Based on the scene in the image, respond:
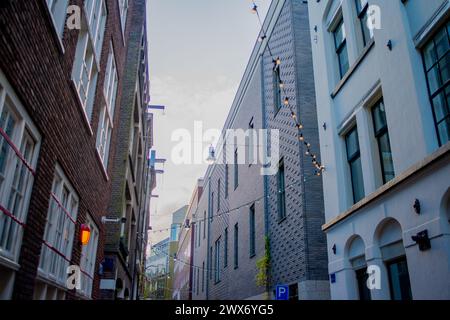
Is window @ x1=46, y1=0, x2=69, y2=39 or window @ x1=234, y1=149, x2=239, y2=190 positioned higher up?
window @ x1=234, y1=149, x2=239, y2=190

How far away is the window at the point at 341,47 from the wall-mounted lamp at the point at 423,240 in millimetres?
4926

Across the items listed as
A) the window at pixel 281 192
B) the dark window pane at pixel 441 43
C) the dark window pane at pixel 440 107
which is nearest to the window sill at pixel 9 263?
the dark window pane at pixel 440 107

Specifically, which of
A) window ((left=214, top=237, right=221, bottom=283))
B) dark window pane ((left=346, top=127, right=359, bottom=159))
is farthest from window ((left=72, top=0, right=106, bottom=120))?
window ((left=214, top=237, right=221, bottom=283))

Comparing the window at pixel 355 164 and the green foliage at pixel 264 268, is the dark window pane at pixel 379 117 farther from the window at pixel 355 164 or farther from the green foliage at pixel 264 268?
the green foliage at pixel 264 268

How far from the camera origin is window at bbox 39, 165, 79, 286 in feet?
20.5

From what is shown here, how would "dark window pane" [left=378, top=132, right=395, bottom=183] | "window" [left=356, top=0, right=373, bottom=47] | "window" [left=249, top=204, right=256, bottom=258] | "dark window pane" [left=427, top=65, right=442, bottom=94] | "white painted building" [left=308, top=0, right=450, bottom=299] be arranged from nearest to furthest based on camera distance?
"white painted building" [left=308, top=0, right=450, bottom=299]
"dark window pane" [left=427, top=65, right=442, bottom=94]
"dark window pane" [left=378, top=132, right=395, bottom=183]
"window" [left=356, top=0, right=373, bottom=47]
"window" [left=249, top=204, right=256, bottom=258]

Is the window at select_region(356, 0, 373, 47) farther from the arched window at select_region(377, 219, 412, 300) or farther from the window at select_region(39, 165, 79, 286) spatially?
the window at select_region(39, 165, 79, 286)

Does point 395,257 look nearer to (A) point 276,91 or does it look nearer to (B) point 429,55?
(B) point 429,55

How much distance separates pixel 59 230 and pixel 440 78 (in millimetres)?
6322

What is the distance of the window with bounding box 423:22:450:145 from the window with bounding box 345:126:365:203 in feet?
8.64

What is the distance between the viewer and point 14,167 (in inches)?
180

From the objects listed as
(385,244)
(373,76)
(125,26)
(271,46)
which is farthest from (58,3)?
(271,46)

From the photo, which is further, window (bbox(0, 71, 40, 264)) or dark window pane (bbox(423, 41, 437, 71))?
dark window pane (bbox(423, 41, 437, 71))

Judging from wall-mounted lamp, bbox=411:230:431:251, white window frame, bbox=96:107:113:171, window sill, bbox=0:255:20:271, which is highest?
white window frame, bbox=96:107:113:171
